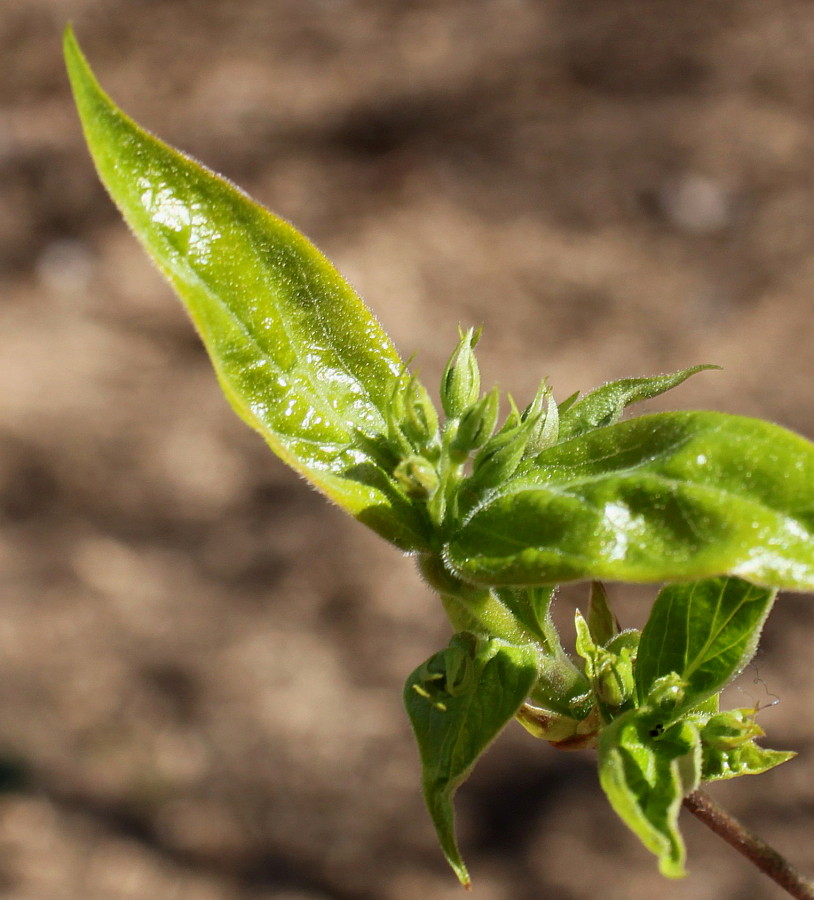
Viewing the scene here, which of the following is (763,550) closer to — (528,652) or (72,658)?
(528,652)

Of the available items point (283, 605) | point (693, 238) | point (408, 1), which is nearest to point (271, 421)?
point (283, 605)

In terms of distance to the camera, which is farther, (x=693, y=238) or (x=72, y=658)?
(x=693, y=238)

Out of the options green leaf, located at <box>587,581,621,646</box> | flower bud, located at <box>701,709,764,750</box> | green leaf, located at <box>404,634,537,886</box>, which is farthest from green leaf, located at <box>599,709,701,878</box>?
green leaf, located at <box>587,581,621,646</box>

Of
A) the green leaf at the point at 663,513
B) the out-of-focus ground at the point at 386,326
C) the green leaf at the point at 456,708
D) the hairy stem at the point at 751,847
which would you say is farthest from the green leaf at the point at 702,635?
the out-of-focus ground at the point at 386,326

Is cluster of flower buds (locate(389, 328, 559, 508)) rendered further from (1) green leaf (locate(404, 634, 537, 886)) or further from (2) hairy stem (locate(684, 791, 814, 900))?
(2) hairy stem (locate(684, 791, 814, 900))

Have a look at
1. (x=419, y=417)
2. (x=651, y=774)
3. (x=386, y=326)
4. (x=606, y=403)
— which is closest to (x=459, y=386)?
(x=419, y=417)

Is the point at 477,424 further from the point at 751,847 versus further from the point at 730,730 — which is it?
the point at 751,847

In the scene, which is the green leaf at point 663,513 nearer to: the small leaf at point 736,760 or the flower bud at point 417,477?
the flower bud at point 417,477
